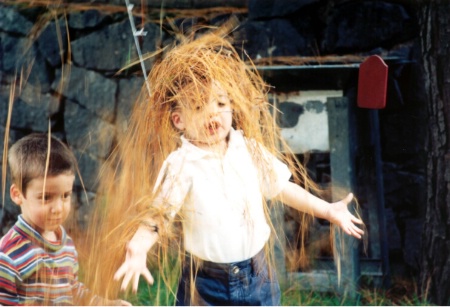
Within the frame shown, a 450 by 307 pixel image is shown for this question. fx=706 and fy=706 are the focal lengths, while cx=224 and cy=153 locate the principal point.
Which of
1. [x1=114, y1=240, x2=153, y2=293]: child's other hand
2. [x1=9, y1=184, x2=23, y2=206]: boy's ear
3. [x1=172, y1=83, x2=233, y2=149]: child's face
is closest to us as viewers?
[x1=114, y1=240, x2=153, y2=293]: child's other hand

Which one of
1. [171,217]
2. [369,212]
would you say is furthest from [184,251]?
[369,212]

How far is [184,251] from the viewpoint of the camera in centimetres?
156

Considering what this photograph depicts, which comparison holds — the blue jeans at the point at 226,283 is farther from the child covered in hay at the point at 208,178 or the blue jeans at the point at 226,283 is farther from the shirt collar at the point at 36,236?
the shirt collar at the point at 36,236

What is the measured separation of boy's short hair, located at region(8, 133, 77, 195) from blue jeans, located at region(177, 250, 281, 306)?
381mm

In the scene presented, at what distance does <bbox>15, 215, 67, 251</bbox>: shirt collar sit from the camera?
163cm

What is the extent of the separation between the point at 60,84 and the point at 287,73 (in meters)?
0.55

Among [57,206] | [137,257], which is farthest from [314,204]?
[57,206]

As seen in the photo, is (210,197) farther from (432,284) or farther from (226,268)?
(432,284)

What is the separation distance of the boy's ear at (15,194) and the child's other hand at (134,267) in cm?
35

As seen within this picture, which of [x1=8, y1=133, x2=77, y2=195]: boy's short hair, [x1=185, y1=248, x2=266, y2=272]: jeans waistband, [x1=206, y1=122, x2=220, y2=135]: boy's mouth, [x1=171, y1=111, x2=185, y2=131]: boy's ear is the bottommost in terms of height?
[x1=185, y1=248, x2=266, y2=272]: jeans waistband

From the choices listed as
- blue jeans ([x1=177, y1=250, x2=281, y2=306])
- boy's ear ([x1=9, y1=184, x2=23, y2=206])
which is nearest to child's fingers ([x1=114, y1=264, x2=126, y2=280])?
blue jeans ([x1=177, y1=250, x2=281, y2=306])

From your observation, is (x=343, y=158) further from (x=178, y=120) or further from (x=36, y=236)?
(x=36, y=236)

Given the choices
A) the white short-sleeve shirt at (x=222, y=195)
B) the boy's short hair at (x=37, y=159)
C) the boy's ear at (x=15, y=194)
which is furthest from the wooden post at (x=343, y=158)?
the boy's ear at (x=15, y=194)

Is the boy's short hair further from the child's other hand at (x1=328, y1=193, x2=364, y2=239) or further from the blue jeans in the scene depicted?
the child's other hand at (x1=328, y1=193, x2=364, y2=239)
